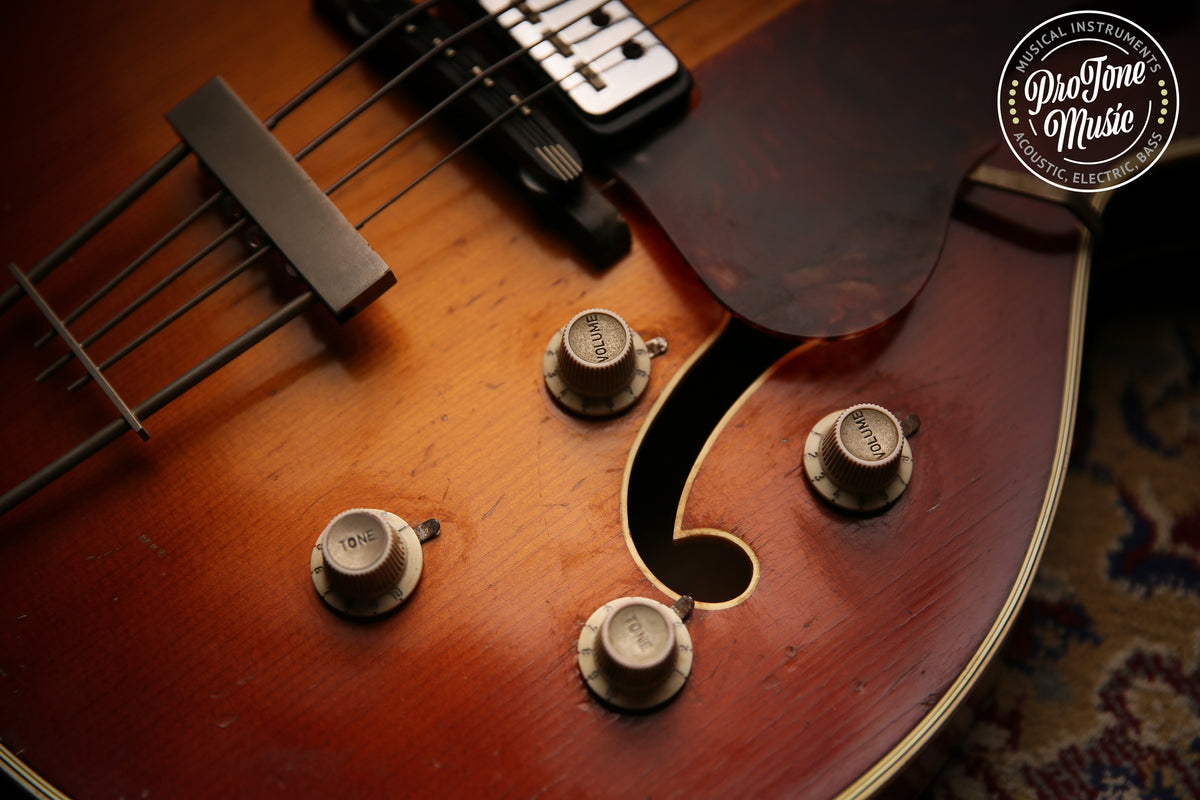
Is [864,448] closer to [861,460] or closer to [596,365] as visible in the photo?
[861,460]

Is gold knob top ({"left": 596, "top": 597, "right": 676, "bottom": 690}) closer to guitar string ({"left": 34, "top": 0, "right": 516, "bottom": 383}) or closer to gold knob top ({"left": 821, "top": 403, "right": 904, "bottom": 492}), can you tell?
gold knob top ({"left": 821, "top": 403, "right": 904, "bottom": 492})

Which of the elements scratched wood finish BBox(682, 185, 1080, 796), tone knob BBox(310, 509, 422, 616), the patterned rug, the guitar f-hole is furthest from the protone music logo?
tone knob BBox(310, 509, 422, 616)

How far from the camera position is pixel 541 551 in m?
0.75

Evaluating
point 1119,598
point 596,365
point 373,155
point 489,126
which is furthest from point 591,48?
point 1119,598

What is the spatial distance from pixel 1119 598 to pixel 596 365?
31.6 inches

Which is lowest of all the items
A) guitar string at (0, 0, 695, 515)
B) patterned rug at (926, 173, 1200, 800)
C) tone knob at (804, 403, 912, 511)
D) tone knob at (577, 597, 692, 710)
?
patterned rug at (926, 173, 1200, 800)

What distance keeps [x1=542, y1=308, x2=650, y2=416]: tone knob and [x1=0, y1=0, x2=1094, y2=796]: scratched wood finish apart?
2 cm

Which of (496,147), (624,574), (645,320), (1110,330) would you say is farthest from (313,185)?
(1110,330)

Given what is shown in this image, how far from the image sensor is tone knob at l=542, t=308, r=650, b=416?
2.49 ft

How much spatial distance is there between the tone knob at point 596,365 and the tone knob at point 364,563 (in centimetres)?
20

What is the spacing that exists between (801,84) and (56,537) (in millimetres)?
844

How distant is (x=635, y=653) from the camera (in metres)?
0.66

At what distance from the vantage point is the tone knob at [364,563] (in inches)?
26.7

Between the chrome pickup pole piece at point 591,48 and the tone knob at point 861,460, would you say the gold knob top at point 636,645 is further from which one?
the chrome pickup pole piece at point 591,48
